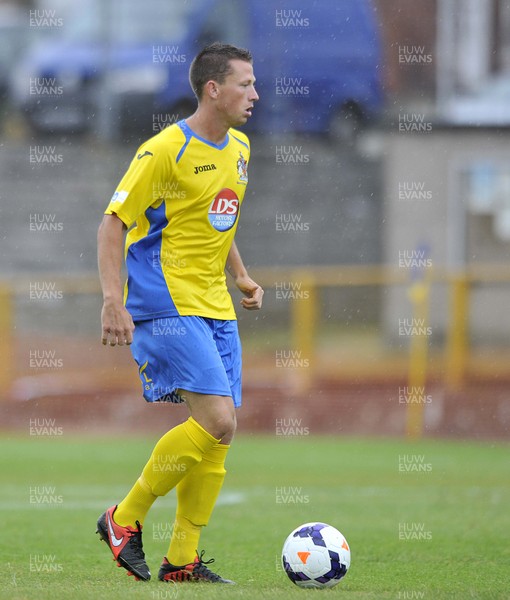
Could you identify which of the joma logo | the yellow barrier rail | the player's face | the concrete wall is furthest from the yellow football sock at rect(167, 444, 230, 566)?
the concrete wall

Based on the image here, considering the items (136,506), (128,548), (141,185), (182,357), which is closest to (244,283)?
(182,357)

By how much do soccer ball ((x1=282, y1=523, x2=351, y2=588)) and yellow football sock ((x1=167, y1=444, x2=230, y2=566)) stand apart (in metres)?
0.45

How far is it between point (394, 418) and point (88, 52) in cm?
714

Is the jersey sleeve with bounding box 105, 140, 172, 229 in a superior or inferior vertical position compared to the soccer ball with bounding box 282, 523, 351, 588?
superior

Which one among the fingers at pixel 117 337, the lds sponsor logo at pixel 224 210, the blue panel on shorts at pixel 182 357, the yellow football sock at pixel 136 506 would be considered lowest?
the yellow football sock at pixel 136 506

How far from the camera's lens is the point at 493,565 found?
21.3 feet

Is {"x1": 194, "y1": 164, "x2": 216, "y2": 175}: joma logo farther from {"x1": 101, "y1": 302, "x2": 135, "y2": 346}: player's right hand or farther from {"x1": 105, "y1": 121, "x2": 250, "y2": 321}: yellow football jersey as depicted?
{"x1": 101, "y1": 302, "x2": 135, "y2": 346}: player's right hand

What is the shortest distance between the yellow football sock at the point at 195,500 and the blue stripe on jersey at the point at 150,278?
71cm

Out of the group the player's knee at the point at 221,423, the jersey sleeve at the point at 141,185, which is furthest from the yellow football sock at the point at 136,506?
the jersey sleeve at the point at 141,185

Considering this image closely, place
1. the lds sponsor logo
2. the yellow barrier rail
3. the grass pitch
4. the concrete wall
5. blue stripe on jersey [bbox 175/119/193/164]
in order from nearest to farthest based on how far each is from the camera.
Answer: the grass pitch → blue stripe on jersey [bbox 175/119/193/164] → the lds sponsor logo → the yellow barrier rail → the concrete wall

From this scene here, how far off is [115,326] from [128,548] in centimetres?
104

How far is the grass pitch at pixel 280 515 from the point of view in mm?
5797

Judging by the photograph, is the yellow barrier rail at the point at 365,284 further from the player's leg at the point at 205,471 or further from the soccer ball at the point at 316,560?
the soccer ball at the point at 316,560

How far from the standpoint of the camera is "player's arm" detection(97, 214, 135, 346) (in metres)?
5.65
